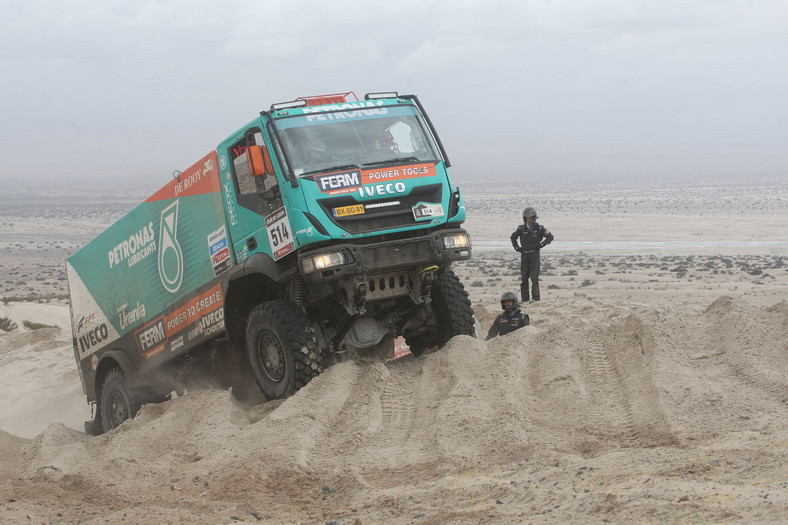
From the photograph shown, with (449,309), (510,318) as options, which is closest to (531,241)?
(510,318)

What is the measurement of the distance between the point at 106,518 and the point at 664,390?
425 cm

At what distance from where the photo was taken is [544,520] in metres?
4.52

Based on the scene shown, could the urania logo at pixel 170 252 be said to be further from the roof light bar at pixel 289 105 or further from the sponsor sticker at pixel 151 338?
the roof light bar at pixel 289 105

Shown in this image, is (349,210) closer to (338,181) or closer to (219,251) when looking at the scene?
(338,181)

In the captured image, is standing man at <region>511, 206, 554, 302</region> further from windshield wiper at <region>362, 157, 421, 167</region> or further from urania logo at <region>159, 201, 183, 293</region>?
urania logo at <region>159, 201, 183, 293</region>

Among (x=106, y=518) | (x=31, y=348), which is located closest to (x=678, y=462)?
(x=106, y=518)

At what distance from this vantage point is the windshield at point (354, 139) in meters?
8.45

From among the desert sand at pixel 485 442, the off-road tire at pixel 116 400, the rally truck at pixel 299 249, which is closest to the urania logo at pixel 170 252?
the rally truck at pixel 299 249

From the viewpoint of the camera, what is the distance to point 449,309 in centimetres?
945

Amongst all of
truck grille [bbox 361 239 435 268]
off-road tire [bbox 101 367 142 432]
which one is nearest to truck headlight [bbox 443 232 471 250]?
truck grille [bbox 361 239 435 268]

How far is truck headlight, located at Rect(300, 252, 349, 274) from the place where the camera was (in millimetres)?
7965

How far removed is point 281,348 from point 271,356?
35cm

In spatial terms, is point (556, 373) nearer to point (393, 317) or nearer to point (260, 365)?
point (393, 317)

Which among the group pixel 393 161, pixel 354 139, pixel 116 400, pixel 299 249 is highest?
pixel 354 139
